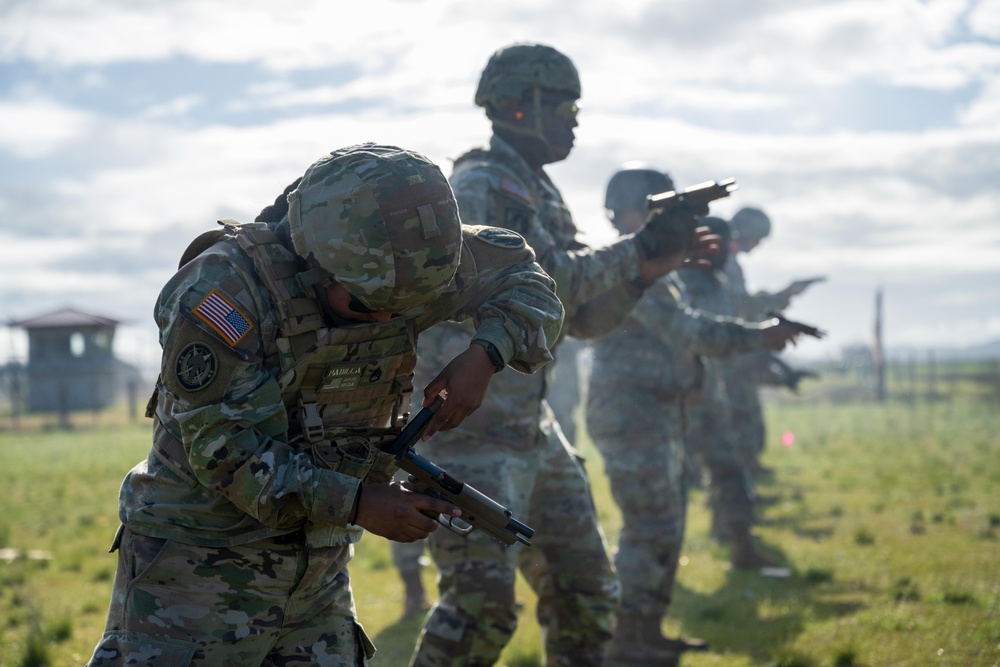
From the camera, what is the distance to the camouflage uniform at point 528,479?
14.6 ft

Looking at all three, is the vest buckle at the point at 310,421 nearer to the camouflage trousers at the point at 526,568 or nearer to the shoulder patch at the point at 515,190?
the camouflage trousers at the point at 526,568

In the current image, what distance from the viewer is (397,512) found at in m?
2.82

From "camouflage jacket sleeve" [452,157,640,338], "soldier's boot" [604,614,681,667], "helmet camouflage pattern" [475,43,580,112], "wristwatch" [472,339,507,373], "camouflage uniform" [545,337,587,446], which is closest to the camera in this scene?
"wristwatch" [472,339,507,373]

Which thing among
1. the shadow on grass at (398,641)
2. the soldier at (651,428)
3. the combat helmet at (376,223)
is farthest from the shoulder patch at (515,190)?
the shadow on grass at (398,641)

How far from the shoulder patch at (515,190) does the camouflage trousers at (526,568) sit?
42.8 inches

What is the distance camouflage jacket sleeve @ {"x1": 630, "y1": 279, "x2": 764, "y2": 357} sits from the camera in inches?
262

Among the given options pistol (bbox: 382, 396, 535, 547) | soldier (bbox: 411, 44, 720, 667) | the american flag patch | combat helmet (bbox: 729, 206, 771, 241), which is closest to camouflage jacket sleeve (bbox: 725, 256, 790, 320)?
combat helmet (bbox: 729, 206, 771, 241)

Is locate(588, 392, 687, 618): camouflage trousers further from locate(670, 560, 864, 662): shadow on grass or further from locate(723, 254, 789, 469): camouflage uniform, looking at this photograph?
locate(723, 254, 789, 469): camouflage uniform

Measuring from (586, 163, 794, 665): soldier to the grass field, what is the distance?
16.3 inches

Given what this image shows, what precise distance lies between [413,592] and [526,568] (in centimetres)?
311

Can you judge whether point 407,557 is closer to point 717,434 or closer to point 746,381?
point 717,434

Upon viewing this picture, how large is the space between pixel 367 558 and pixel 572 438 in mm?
3717

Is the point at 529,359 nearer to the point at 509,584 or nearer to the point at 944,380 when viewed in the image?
the point at 509,584

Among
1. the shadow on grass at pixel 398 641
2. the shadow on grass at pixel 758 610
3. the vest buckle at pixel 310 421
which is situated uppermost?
the vest buckle at pixel 310 421
